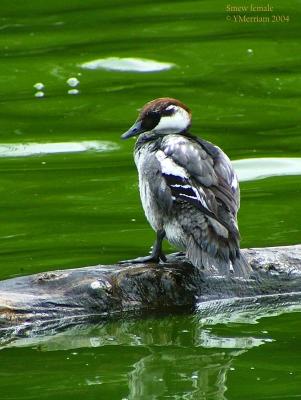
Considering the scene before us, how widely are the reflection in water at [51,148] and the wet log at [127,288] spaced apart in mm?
4040

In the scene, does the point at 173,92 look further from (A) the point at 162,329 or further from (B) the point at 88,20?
(A) the point at 162,329

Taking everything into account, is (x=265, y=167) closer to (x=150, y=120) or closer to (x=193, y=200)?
(x=150, y=120)

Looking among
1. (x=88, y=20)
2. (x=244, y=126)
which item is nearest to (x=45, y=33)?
(x=88, y=20)

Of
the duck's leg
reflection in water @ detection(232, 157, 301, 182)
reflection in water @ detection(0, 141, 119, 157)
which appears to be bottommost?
reflection in water @ detection(232, 157, 301, 182)

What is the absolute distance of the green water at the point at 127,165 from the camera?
22.4 ft

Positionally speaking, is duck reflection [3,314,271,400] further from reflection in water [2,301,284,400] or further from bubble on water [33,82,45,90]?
bubble on water [33,82,45,90]

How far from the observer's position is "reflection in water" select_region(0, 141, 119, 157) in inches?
461

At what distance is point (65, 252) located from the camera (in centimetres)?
917

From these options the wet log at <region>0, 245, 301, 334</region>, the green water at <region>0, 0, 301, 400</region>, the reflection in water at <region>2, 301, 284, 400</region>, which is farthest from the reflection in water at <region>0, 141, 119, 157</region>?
the reflection in water at <region>2, 301, 284, 400</region>

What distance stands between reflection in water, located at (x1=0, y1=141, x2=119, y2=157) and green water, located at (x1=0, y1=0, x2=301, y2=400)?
3cm

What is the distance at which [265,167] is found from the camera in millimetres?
11141

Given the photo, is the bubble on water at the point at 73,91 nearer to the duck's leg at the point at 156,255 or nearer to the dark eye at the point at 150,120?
the dark eye at the point at 150,120

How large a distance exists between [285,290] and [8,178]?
3906mm

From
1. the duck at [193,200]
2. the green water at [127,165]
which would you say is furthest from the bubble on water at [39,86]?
the duck at [193,200]
